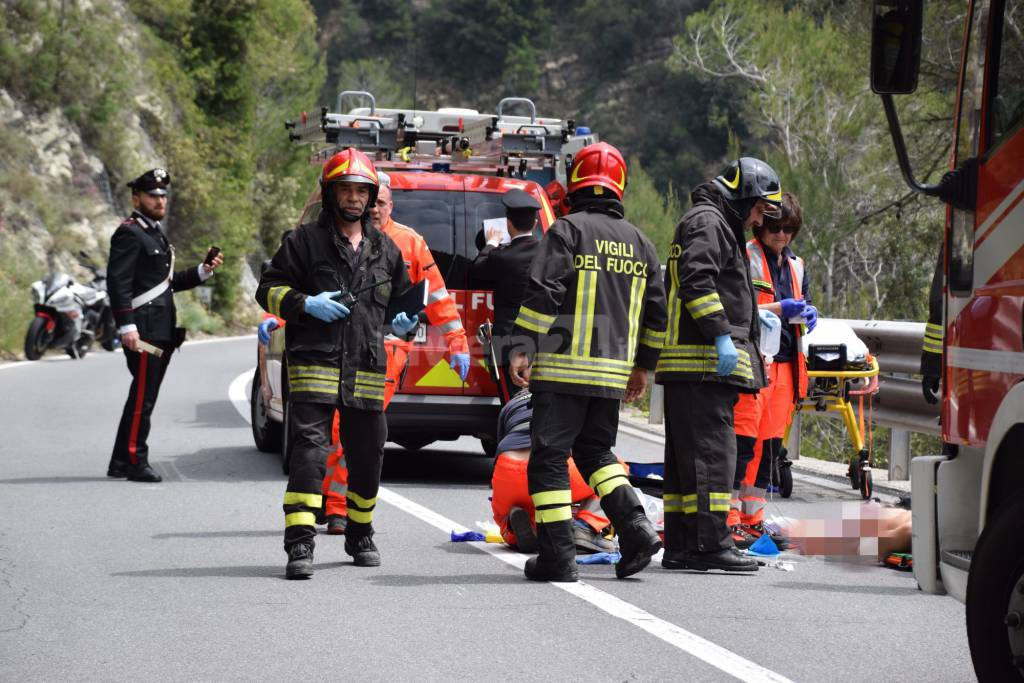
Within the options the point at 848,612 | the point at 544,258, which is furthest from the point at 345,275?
the point at 848,612

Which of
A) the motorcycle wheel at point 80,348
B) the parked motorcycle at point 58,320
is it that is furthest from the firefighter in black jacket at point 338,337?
the motorcycle wheel at point 80,348

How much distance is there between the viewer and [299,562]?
7.31 meters

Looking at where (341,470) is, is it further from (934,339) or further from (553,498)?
(934,339)

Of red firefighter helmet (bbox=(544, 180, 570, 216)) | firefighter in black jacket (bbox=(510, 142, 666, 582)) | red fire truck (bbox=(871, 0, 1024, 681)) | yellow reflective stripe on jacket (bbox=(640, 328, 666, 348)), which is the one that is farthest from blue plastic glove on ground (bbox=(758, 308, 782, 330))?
red firefighter helmet (bbox=(544, 180, 570, 216))

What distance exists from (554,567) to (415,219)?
160 inches

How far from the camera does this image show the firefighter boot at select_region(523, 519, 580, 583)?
7324 mm

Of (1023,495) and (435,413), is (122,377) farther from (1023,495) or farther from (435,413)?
(1023,495)

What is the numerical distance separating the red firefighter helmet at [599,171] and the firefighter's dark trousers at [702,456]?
1.01 meters

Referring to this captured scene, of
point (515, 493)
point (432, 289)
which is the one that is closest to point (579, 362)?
point (515, 493)

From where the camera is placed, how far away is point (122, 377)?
20656mm

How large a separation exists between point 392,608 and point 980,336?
2.93 meters

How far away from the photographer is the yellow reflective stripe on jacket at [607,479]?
7.48 m

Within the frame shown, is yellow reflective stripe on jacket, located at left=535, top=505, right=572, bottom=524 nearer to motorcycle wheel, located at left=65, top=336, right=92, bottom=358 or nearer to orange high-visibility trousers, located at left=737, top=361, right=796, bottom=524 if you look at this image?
orange high-visibility trousers, located at left=737, top=361, right=796, bottom=524

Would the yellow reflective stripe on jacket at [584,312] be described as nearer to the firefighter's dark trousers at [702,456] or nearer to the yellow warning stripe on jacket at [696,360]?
the yellow warning stripe on jacket at [696,360]
